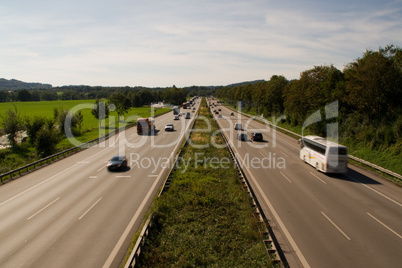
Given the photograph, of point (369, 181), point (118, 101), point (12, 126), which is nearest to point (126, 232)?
point (369, 181)

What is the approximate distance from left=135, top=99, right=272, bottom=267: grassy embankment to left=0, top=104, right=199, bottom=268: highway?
1488 mm

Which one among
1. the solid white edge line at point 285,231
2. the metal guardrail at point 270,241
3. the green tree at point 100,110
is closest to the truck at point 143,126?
the green tree at point 100,110

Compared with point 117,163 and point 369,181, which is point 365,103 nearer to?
point 369,181

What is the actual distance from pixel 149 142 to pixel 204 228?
27017 millimetres

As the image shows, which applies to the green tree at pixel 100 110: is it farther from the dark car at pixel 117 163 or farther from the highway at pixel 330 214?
the highway at pixel 330 214

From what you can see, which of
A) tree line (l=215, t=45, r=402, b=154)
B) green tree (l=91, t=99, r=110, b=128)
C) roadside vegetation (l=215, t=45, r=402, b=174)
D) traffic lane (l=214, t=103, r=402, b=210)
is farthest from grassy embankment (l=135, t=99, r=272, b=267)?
green tree (l=91, t=99, r=110, b=128)

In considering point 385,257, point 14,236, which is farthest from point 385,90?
point 14,236

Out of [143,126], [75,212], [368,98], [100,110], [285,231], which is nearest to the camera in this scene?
[285,231]

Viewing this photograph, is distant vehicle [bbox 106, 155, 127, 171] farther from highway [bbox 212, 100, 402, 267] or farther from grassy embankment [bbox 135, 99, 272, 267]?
highway [bbox 212, 100, 402, 267]

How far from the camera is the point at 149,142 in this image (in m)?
38.2

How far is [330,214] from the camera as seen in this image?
14578 mm

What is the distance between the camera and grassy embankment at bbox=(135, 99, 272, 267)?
1025 cm

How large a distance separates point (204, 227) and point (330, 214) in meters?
7.85

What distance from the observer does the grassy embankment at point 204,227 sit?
33.6 ft
